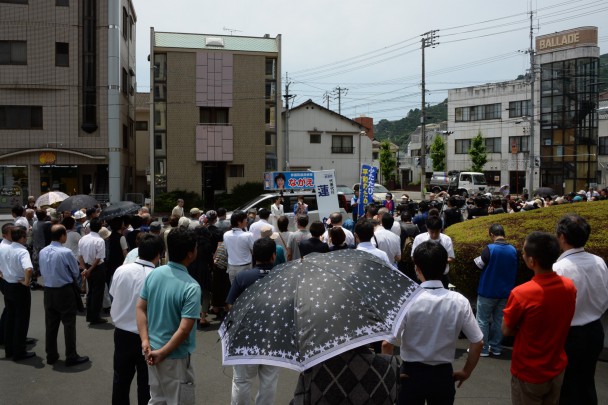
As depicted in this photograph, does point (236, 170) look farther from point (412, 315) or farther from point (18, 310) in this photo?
point (412, 315)

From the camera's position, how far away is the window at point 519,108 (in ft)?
154

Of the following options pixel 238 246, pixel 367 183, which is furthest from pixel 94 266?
pixel 367 183

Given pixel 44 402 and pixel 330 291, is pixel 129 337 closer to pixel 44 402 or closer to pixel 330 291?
pixel 44 402

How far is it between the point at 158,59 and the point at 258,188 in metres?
9.84

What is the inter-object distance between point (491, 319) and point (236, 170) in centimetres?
2679

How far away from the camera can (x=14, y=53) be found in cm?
2877

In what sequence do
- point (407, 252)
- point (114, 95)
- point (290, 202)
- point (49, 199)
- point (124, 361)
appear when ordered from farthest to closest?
point (114, 95), point (290, 202), point (49, 199), point (407, 252), point (124, 361)

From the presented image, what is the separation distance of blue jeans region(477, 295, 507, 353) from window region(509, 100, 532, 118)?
44.5m

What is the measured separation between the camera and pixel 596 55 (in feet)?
145

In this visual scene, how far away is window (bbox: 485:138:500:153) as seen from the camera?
49.3m

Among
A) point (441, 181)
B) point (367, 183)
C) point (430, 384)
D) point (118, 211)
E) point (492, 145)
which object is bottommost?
point (430, 384)

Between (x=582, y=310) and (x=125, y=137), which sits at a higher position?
(x=125, y=137)

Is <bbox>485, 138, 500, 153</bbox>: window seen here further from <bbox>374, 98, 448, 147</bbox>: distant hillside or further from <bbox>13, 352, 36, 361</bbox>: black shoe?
<bbox>374, 98, 448, 147</bbox>: distant hillside

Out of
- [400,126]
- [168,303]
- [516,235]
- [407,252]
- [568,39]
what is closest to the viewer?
[168,303]
